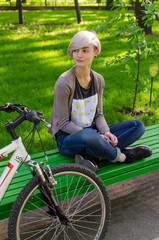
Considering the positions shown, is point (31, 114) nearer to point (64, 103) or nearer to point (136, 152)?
point (64, 103)

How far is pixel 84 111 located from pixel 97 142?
17.9 inches

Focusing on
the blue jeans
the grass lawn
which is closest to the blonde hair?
the blue jeans

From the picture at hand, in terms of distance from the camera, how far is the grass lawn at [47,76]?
4.74 metres

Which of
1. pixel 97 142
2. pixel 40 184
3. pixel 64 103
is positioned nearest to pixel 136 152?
pixel 97 142

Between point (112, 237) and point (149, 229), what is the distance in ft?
1.19

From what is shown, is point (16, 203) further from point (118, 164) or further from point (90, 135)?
point (118, 164)

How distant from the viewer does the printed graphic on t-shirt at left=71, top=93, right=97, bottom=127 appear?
291 cm

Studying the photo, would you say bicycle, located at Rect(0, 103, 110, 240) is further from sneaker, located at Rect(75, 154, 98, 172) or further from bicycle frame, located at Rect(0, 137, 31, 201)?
sneaker, located at Rect(75, 154, 98, 172)

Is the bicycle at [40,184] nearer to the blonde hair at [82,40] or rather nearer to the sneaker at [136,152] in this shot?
the sneaker at [136,152]

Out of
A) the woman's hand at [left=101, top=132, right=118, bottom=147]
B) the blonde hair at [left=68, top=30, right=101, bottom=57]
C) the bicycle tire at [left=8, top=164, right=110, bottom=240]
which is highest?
the blonde hair at [left=68, top=30, right=101, bottom=57]

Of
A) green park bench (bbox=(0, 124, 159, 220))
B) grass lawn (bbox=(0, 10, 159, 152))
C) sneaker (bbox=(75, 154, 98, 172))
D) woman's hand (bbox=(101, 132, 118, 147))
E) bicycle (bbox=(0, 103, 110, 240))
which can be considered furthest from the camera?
grass lawn (bbox=(0, 10, 159, 152))

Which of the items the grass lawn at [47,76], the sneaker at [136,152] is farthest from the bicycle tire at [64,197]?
the grass lawn at [47,76]

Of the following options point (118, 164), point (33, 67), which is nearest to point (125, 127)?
point (118, 164)

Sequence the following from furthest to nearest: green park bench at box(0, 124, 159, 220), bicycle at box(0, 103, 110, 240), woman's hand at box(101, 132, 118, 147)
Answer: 1. woman's hand at box(101, 132, 118, 147)
2. green park bench at box(0, 124, 159, 220)
3. bicycle at box(0, 103, 110, 240)
